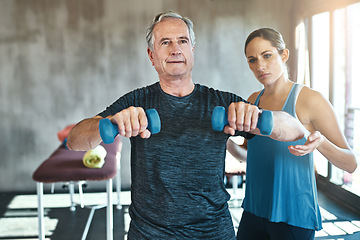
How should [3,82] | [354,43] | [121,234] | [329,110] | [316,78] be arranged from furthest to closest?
[3,82] → [316,78] → [354,43] → [121,234] → [329,110]

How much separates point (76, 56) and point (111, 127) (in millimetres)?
3329

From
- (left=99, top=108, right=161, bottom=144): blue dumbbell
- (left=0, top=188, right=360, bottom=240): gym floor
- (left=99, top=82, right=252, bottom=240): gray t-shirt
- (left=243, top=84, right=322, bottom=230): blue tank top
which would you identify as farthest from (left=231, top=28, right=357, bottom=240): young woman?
(left=0, top=188, right=360, bottom=240): gym floor

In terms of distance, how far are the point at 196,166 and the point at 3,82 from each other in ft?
11.4

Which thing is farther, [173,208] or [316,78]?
[316,78]

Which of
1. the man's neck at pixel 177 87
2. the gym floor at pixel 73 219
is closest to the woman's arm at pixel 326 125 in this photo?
the man's neck at pixel 177 87

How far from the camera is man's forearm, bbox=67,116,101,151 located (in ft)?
3.29

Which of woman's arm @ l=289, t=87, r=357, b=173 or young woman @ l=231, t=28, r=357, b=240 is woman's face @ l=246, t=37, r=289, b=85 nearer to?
young woman @ l=231, t=28, r=357, b=240

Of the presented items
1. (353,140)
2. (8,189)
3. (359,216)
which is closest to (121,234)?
(8,189)

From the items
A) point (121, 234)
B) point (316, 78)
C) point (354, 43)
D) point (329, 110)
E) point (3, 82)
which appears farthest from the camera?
point (3, 82)

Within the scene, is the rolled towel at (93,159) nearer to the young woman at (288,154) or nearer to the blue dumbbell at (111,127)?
the young woman at (288,154)

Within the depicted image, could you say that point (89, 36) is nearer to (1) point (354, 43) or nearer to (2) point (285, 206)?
(1) point (354, 43)

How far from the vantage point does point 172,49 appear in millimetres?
1085

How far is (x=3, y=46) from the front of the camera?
12.7 feet

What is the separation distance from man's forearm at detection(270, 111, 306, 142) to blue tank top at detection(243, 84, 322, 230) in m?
0.07
